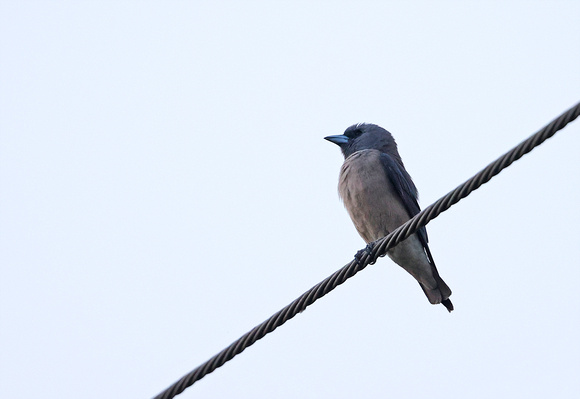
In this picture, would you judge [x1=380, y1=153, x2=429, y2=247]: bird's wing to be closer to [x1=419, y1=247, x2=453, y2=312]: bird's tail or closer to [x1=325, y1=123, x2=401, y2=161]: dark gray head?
[x1=419, y1=247, x2=453, y2=312]: bird's tail

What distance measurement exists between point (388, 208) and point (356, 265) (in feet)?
7.56

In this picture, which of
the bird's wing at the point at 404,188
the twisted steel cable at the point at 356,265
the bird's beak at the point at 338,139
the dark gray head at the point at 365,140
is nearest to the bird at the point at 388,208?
the bird's wing at the point at 404,188

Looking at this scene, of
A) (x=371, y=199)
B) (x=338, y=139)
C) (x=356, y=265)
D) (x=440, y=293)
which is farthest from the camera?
(x=338, y=139)

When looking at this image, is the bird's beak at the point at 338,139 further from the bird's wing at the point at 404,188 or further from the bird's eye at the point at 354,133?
the bird's wing at the point at 404,188

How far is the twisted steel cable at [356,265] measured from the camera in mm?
3271

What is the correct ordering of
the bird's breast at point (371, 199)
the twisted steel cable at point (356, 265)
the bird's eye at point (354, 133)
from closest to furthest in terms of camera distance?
1. the twisted steel cable at point (356, 265)
2. the bird's breast at point (371, 199)
3. the bird's eye at point (354, 133)

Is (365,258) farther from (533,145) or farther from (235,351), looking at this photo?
(533,145)

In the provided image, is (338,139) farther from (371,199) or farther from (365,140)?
(371,199)

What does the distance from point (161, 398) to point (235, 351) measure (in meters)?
0.43

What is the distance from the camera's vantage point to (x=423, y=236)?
21.9 ft

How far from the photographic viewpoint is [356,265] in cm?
423

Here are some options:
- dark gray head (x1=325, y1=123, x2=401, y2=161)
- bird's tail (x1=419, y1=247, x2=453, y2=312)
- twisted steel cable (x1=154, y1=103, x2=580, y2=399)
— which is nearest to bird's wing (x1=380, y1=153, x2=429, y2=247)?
bird's tail (x1=419, y1=247, x2=453, y2=312)

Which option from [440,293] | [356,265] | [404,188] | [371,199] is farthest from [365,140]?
[356,265]

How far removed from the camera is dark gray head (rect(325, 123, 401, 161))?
743 centimetres
